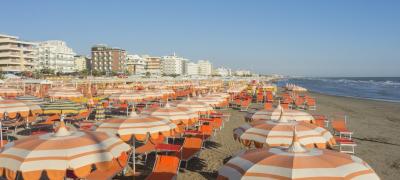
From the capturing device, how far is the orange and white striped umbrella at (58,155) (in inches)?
159

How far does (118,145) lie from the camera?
4934mm

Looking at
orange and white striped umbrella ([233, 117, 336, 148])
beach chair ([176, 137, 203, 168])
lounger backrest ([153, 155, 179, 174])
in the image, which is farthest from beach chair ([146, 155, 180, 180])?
orange and white striped umbrella ([233, 117, 336, 148])

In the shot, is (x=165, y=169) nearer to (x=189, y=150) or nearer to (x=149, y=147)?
(x=189, y=150)

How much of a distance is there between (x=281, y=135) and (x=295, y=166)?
269 cm

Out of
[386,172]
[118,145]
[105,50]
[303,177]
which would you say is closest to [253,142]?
[118,145]

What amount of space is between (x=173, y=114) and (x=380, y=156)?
6357 mm

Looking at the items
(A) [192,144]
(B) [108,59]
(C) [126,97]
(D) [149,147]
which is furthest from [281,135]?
(B) [108,59]

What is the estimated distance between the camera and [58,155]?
413 centimetres

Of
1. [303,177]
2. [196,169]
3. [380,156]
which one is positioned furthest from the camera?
[380,156]

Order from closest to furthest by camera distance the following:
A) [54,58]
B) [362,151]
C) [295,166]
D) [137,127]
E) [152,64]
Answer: [295,166] < [137,127] < [362,151] < [54,58] < [152,64]

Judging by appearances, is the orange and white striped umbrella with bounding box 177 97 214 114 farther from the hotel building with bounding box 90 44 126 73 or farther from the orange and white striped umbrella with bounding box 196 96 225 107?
the hotel building with bounding box 90 44 126 73

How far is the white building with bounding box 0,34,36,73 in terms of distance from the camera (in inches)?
2739

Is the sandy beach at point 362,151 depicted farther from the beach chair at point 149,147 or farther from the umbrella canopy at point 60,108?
the umbrella canopy at point 60,108

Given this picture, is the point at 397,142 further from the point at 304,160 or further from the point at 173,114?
the point at 304,160
